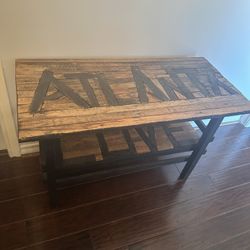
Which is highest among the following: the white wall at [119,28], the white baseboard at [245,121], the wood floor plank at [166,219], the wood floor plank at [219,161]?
the white wall at [119,28]

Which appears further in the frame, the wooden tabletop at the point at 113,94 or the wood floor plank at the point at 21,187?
the wood floor plank at the point at 21,187

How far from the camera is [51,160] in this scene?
936 millimetres

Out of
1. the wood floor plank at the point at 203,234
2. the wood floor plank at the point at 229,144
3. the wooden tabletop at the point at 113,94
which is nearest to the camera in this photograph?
the wooden tabletop at the point at 113,94

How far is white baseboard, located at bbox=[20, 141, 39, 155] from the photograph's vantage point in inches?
56.1

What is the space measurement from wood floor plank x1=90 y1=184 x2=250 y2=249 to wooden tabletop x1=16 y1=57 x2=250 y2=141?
1.98 feet

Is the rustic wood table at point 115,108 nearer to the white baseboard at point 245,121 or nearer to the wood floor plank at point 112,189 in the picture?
the wood floor plank at point 112,189

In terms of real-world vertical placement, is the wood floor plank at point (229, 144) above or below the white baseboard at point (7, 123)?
below

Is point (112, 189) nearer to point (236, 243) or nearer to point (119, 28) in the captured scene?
point (236, 243)

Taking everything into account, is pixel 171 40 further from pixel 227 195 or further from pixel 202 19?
pixel 227 195

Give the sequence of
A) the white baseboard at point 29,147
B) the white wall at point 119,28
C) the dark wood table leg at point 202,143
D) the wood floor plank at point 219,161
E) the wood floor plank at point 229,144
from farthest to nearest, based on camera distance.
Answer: the wood floor plank at point 229,144 → the wood floor plank at point 219,161 → the white baseboard at point 29,147 → the dark wood table leg at point 202,143 → the white wall at point 119,28

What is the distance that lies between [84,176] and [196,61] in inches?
31.3

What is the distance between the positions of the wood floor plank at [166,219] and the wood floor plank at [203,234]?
23mm

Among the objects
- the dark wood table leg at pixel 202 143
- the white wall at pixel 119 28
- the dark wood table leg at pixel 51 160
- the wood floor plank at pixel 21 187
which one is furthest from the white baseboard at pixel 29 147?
the dark wood table leg at pixel 202 143

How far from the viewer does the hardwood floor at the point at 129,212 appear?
1.17 m
